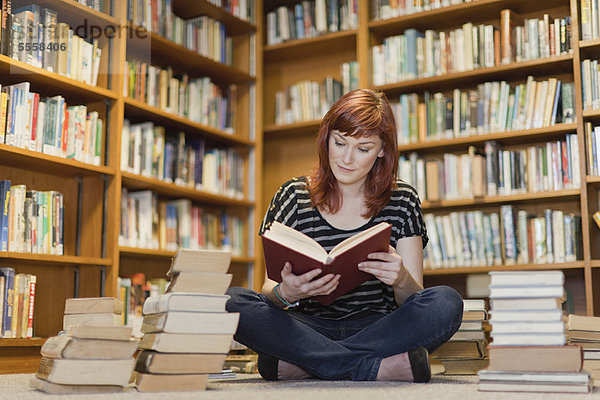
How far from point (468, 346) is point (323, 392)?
93 cm

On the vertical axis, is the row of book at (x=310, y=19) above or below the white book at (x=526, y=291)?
above

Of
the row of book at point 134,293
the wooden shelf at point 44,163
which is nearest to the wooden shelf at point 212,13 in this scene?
the wooden shelf at point 44,163

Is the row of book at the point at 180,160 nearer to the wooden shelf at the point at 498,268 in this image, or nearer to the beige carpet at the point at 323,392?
the wooden shelf at the point at 498,268

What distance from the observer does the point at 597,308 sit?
3090 mm

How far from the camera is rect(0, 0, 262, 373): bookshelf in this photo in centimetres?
281

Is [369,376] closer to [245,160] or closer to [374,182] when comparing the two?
[374,182]

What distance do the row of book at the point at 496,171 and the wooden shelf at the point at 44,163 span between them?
147 cm

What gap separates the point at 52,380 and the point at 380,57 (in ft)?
8.24

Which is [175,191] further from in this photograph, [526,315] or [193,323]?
[526,315]

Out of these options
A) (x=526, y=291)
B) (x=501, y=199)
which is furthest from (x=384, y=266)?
(x=501, y=199)

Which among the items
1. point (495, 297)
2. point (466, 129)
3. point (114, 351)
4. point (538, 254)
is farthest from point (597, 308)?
point (114, 351)

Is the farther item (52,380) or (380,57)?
(380,57)

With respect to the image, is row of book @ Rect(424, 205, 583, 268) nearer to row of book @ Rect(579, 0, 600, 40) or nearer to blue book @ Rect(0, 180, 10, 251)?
row of book @ Rect(579, 0, 600, 40)

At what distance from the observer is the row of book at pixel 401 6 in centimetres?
352
